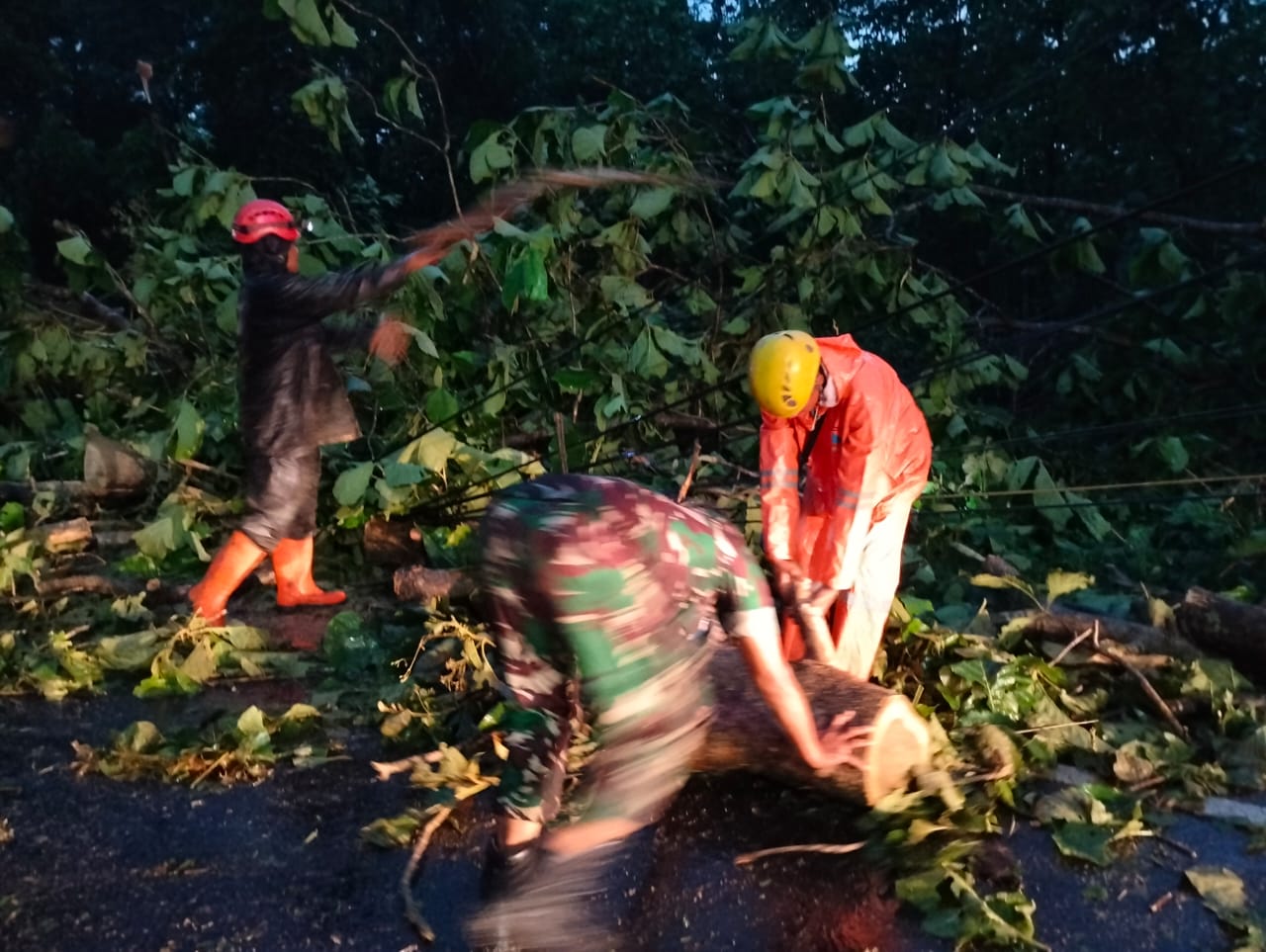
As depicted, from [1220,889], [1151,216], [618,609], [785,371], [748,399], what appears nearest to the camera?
[618,609]

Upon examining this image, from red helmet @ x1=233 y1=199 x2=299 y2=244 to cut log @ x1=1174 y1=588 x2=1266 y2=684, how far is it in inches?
152

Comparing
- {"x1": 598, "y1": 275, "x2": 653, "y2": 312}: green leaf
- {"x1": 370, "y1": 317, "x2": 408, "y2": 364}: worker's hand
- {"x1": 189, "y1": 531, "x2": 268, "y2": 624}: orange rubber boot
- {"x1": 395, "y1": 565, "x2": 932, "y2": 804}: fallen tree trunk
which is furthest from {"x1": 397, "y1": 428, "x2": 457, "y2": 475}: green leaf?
{"x1": 395, "y1": 565, "x2": 932, "y2": 804}: fallen tree trunk

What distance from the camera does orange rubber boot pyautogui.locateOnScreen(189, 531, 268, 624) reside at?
4.73 metres

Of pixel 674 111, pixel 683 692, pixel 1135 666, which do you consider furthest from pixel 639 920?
pixel 674 111

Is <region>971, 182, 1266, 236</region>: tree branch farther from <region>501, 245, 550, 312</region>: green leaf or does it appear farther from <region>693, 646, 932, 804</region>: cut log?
<region>693, 646, 932, 804</region>: cut log

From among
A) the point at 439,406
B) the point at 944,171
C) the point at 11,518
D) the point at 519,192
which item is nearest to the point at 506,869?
the point at 519,192

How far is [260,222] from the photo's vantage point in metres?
4.62

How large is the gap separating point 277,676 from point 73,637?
1114 mm

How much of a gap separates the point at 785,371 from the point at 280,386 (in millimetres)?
2463

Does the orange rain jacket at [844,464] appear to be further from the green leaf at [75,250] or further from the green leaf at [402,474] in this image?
the green leaf at [75,250]

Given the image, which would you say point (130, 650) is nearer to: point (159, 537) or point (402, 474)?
point (159, 537)

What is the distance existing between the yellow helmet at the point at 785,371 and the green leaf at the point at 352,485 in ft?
8.62

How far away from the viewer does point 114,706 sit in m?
4.21

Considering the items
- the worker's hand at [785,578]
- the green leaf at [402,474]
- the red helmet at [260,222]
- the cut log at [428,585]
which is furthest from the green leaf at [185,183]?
the worker's hand at [785,578]
